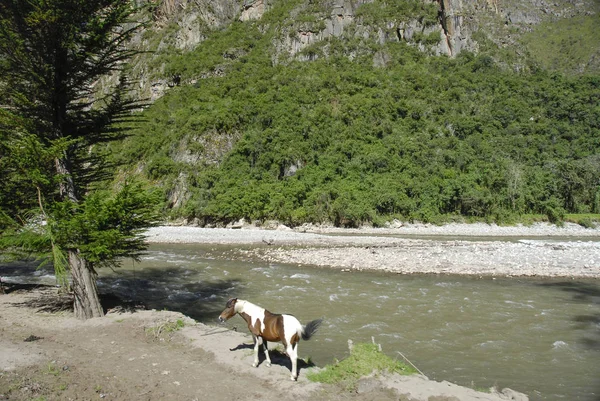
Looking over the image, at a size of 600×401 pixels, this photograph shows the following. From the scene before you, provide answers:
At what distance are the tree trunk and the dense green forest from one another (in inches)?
1413

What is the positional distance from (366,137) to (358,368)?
180ft

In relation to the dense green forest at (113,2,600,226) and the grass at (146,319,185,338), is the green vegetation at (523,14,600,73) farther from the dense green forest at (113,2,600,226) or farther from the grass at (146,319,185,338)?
the grass at (146,319,185,338)

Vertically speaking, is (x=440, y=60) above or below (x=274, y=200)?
above

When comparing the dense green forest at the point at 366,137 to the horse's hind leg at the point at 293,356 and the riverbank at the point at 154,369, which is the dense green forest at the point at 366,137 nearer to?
the riverbank at the point at 154,369

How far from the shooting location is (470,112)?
66.2 meters

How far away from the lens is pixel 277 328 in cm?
544

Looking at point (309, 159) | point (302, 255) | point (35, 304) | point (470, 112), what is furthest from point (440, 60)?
point (35, 304)

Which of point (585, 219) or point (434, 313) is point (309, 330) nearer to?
point (434, 313)

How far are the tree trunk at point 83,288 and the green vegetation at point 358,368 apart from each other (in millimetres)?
6008

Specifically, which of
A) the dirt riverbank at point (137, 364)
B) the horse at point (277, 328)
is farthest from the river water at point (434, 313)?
the horse at point (277, 328)

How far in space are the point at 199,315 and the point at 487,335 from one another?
8781 mm

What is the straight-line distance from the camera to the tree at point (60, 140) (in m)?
7.33

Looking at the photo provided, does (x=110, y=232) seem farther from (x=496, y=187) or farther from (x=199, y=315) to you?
(x=496, y=187)

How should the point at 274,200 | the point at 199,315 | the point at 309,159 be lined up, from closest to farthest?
the point at 199,315
the point at 274,200
the point at 309,159
